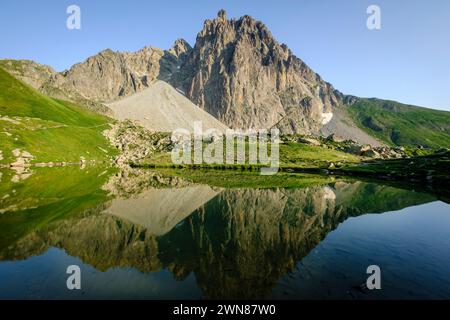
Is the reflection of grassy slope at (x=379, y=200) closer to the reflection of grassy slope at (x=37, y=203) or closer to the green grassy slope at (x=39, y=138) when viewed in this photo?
the reflection of grassy slope at (x=37, y=203)

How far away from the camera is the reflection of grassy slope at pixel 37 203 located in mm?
35812

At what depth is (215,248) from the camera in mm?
30453

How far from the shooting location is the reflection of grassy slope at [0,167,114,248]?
35.8 m

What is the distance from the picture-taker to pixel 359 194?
75.4 meters

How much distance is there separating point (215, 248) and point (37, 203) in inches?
1426

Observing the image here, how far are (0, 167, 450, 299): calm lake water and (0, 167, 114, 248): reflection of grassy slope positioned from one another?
0.80ft

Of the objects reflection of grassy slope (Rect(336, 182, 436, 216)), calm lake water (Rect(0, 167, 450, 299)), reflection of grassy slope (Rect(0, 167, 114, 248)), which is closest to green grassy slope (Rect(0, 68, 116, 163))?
reflection of grassy slope (Rect(0, 167, 114, 248))

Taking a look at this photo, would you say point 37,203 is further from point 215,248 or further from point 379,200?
point 379,200

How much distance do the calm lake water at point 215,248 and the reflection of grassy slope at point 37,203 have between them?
0.24 metres

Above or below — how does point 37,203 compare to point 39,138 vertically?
below

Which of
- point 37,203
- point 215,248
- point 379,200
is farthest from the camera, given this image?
point 379,200

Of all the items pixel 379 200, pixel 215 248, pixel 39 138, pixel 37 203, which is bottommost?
pixel 379 200

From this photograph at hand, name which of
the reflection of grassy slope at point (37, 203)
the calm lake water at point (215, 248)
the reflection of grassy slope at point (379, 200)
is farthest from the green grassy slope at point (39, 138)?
the reflection of grassy slope at point (379, 200)

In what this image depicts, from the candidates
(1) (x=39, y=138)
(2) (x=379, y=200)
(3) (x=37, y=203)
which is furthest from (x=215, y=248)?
(1) (x=39, y=138)
